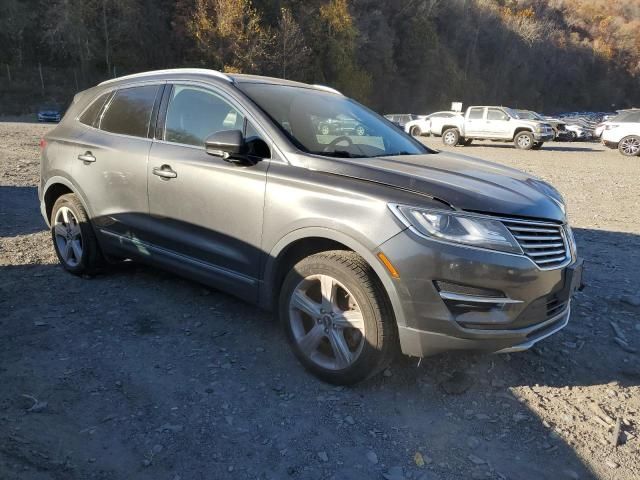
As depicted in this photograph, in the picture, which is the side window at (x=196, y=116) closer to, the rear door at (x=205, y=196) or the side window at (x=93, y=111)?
the rear door at (x=205, y=196)

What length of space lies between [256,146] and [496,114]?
2198 centimetres

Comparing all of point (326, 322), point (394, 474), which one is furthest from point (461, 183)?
point (394, 474)

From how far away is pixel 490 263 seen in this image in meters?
2.60

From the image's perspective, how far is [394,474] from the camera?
2.44 m

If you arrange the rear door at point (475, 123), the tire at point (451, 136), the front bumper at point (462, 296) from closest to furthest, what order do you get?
the front bumper at point (462, 296) < the rear door at point (475, 123) < the tire at point (451, 136)

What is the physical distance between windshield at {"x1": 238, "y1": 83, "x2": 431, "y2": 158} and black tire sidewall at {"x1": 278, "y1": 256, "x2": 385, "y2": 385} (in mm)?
783

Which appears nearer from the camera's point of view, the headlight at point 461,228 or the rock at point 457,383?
the headlight at point 461,228

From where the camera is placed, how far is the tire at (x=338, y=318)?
2830 mm

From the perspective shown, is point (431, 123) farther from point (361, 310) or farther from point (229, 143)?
point (361, 310)

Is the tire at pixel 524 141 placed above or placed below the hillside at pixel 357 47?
below

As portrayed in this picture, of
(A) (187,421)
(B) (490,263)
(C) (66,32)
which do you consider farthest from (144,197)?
(C) (66,32)

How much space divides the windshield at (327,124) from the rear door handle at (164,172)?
2.57ft

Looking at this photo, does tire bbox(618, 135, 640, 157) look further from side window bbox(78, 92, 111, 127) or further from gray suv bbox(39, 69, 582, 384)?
side window bbox(78, 92, 111, 127)

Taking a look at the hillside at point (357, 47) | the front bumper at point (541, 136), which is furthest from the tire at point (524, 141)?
the hillside at point (357, 47)
